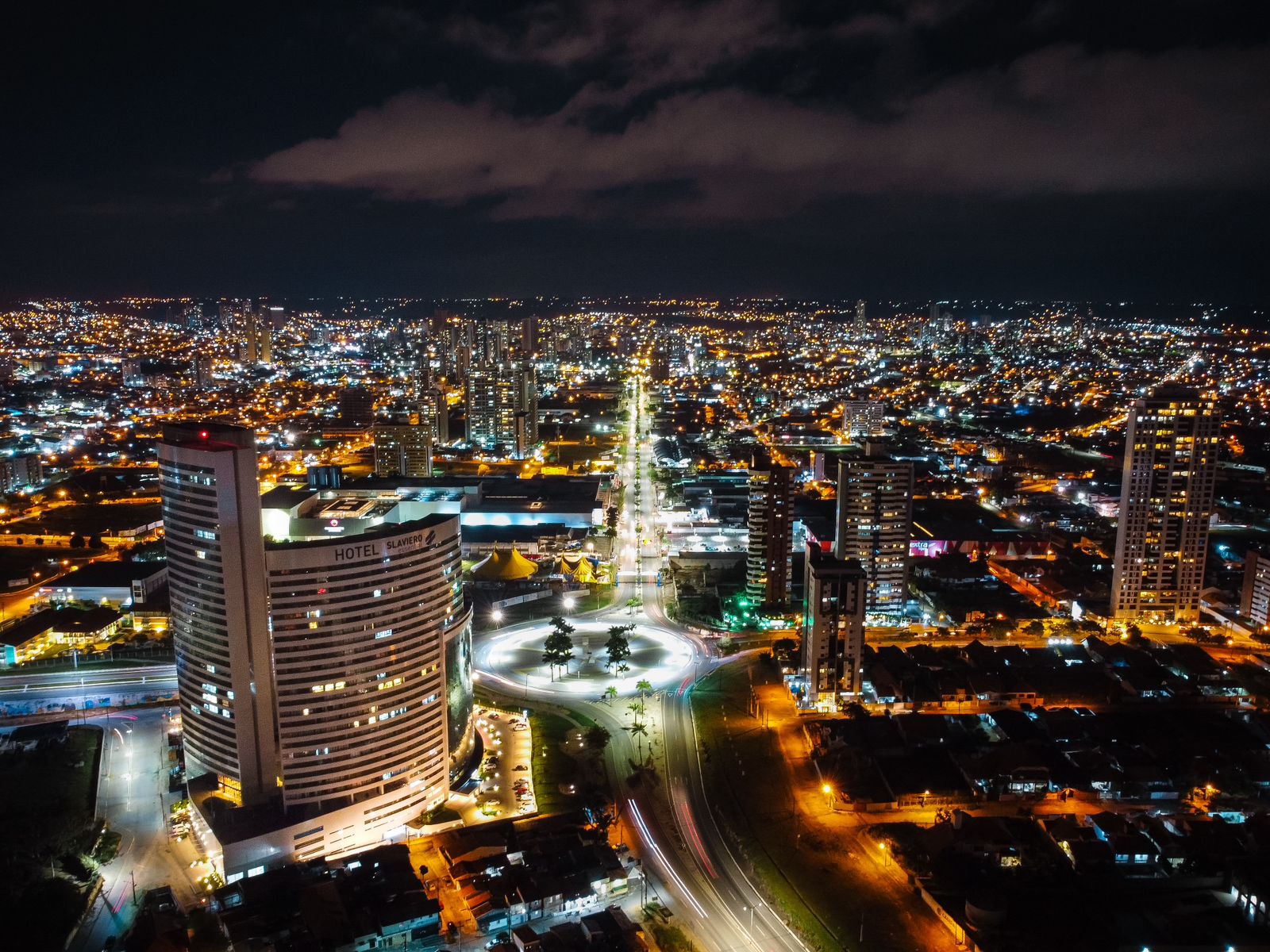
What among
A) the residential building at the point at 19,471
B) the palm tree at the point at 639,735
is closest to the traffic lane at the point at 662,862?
the palm tree at the point at 639,735

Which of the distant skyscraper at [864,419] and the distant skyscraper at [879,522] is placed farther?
the distant skyscraper at [864,419]

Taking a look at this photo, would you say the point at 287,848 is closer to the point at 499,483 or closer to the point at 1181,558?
the point at 1181,558

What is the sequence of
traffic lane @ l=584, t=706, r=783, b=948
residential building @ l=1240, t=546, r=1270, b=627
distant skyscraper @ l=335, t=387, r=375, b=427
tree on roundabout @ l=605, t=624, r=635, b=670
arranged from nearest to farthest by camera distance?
traffic lane @ l=584, t=706, r=783, b=948
tree on roundabout @ l=605, t=624, r=635, b=670
residential building @ l=1240, t=546, r=1270, b=627
distant skyscraper @ l=335, t=387, r=375, b=427

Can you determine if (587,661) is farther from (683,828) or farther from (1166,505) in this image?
(1166,505)

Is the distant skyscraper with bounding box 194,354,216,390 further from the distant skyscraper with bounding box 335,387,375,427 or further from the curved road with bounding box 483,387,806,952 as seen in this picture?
the curved road with bounding box 483,387,806,952

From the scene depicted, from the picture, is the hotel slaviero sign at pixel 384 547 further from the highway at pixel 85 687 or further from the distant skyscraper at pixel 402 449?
the distant skyscraper at pixel 402 449

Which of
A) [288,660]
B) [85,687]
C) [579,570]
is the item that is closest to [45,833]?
[288,660]

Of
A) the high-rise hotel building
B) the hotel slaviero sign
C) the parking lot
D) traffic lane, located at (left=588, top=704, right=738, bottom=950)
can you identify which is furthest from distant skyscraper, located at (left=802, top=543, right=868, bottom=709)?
the hotel slaviero sign
